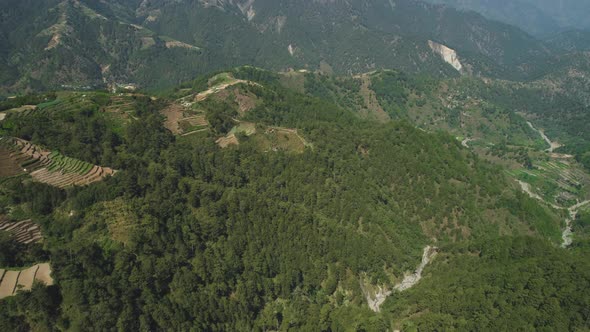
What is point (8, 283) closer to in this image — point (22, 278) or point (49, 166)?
point (22, 278)

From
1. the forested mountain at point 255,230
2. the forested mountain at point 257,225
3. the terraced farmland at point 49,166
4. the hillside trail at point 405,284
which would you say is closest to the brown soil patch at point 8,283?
the forested mountain at point 255,230

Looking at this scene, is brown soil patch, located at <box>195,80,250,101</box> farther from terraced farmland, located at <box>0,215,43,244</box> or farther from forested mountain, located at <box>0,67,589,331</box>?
terraced farmland, located at <box>0,215,43,244</box>

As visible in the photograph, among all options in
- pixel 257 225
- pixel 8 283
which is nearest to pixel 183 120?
pixel 257 225

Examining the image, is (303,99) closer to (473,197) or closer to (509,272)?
(473,197)

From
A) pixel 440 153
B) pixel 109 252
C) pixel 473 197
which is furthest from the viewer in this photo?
pixel 440 153

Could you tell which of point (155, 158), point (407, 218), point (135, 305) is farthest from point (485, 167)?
point (135, 305)
